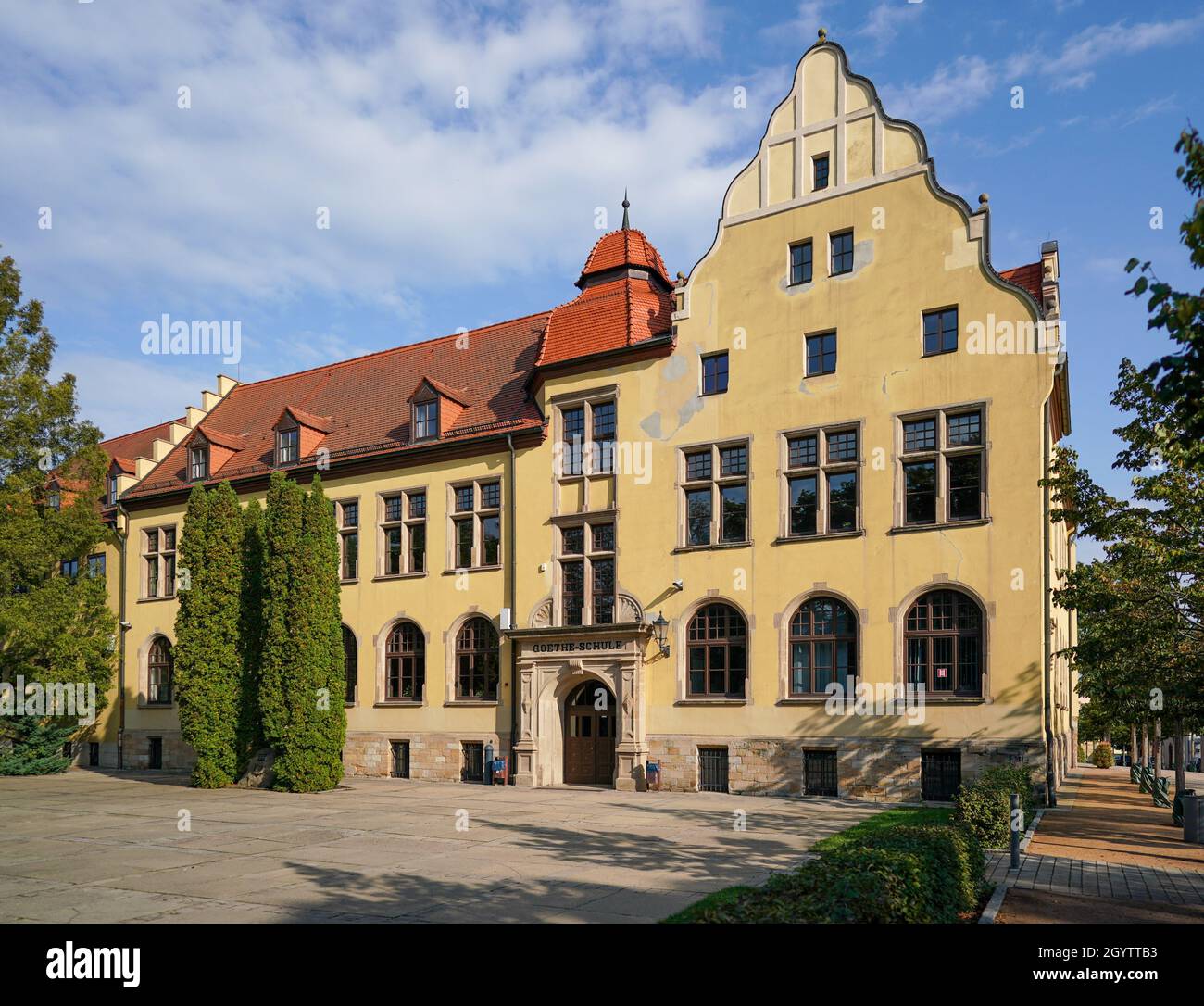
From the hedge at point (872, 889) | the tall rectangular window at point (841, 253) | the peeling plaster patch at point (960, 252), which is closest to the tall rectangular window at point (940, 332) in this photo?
the peeling plaster patch at point (960, 252)

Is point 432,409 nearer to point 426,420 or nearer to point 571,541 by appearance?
point 426,420

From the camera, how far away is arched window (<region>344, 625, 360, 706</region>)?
35.3m

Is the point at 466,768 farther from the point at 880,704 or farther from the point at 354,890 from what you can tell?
the point at 354,890

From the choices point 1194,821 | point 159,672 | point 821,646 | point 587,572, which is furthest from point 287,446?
point 1194,821

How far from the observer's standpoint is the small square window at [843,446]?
26.8 metres

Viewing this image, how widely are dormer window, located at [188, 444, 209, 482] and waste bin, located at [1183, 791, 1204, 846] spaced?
34.4 meters

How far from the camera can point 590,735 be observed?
30812 millimetres

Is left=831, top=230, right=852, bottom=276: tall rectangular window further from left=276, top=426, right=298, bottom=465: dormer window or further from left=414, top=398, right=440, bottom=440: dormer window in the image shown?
left=276, top=426, right=298, bottom=465: dormer window

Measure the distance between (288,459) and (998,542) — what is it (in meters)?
25.0

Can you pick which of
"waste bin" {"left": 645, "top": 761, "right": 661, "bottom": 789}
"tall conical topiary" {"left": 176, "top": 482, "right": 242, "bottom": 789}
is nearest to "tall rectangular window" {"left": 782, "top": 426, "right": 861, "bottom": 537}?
"waste bin" {"left": 645, "top": 761, "right": 661, "bottom": 789}

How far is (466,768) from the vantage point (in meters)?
32.3

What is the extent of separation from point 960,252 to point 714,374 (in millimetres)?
7236
